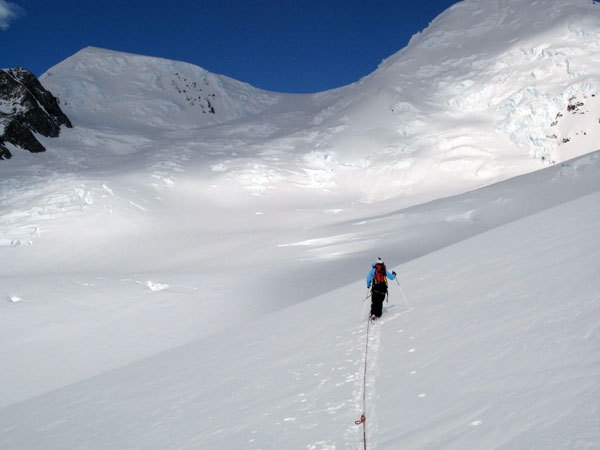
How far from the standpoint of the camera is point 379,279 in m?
9.55

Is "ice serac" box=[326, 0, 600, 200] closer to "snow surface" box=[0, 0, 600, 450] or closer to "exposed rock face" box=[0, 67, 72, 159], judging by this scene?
"snow surface" box=[0, 0, 600, 450]

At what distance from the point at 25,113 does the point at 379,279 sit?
71045 millimetres

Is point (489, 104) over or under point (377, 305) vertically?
over

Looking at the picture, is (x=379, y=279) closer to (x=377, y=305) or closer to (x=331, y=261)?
(x=377, y=305)

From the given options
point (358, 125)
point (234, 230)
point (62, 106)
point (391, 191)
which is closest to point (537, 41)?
point (358, 125)

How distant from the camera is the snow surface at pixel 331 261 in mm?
4324

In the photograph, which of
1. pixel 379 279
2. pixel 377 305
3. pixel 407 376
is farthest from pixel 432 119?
pixel 407 376

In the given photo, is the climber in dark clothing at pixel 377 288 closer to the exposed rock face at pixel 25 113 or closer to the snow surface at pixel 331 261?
the snow surface at pixel 331 261

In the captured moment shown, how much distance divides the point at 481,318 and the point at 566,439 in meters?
3.49

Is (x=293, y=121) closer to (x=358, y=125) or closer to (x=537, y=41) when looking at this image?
(x=358, y=125)

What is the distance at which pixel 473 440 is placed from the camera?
2.93 metres

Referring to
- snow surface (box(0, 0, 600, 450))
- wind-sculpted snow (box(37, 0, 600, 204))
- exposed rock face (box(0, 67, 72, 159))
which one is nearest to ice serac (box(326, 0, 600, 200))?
wind-sculpted snow (box(37, 0, 600, 204))

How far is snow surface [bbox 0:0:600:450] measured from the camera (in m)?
4.32

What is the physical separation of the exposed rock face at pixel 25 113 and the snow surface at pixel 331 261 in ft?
10.8
